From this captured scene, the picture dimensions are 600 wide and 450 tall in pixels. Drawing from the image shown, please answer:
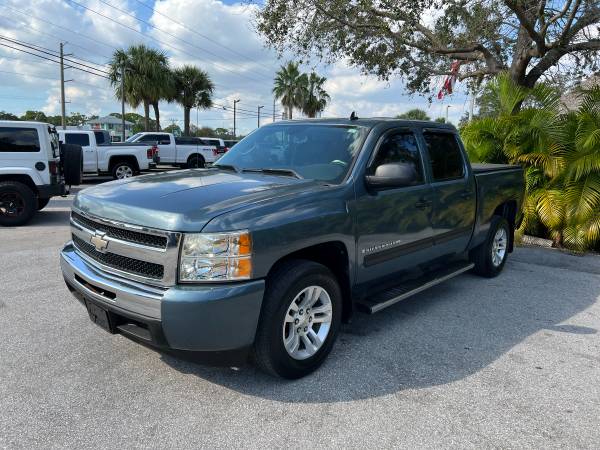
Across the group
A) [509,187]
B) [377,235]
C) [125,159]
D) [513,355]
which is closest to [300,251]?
[377,235]

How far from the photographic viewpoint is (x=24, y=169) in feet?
29.7

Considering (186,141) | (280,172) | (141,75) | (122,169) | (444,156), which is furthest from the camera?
(141,75)

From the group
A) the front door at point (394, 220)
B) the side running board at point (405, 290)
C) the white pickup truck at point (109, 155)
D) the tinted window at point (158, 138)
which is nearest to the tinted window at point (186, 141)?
the tinted window at point (158, 138)

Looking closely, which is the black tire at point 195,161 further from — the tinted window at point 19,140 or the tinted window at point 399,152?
the tinted window at point 399,152

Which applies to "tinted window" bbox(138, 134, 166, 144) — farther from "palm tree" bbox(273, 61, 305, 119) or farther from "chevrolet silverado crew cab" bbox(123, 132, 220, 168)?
"palm tree" bbox(273, 61, 305, 119)

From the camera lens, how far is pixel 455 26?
42.7ft

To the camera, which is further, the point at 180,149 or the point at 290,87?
the point at 290,87

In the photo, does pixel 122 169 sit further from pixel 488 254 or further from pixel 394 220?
pixel 394 220

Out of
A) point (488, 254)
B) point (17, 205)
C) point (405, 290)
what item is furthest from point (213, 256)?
point (17, 205)

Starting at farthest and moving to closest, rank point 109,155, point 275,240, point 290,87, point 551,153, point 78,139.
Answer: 1. point 290,87
2. point 109,155
3. point 78,139
4. point 551,153
5. point 275,240

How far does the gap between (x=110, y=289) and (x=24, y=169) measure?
7.38 metres

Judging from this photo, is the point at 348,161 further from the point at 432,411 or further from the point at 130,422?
the point at 130,422

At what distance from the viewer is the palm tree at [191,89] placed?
121ft

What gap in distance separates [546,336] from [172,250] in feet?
11.1
